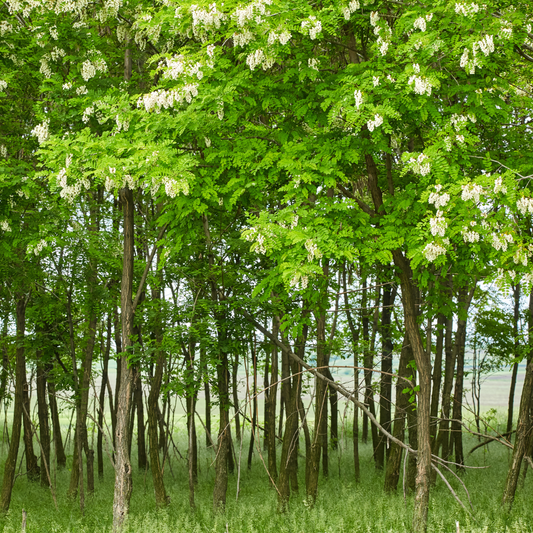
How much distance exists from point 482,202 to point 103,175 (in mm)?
4688

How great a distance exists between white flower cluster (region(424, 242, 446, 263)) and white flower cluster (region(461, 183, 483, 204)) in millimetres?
586

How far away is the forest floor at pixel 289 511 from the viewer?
29.8 ft

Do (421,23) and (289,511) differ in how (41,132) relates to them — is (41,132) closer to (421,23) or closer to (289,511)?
(421,23)

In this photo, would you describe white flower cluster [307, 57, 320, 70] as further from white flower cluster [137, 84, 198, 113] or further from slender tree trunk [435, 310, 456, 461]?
slender tree trunk [435, 310, 456, 461]

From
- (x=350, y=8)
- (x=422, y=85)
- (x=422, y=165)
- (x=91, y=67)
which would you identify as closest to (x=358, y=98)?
(x=422, y=85)

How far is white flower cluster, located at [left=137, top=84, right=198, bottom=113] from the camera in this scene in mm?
7184

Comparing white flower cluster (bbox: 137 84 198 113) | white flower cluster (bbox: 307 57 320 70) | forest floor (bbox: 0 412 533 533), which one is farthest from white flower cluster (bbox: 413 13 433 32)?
forest floor (bbox: 0 412 533 533)

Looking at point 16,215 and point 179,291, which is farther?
point 179,291

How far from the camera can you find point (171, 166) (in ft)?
22.9

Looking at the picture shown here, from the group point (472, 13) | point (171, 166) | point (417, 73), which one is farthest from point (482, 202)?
point (171, 166)

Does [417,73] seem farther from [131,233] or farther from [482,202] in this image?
[131,233]

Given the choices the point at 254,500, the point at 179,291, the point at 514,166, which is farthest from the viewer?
the point at 179,291

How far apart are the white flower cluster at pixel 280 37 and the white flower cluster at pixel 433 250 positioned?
2.97 metres

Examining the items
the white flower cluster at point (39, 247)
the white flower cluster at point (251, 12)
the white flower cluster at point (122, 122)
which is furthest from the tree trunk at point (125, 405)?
the white flower cluster at point (251, 12)
